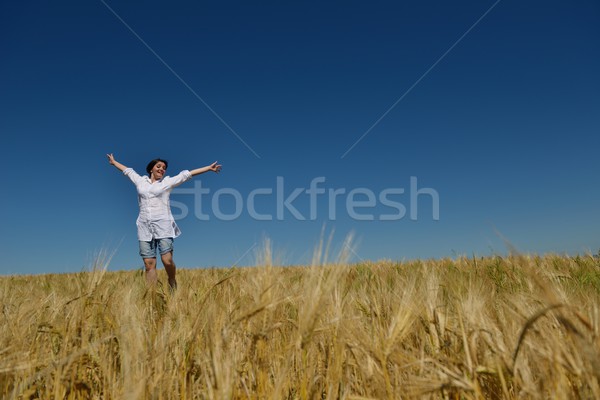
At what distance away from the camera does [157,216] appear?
19.4ft

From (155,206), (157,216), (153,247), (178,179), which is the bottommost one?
(153,247)

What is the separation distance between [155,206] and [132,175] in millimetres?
705

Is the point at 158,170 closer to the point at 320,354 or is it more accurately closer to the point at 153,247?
the point at 153,247

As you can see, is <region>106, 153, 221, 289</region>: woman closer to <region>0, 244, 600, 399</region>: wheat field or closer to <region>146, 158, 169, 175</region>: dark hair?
Answer: <region>146, 158, 169, 175</region>: dark hair

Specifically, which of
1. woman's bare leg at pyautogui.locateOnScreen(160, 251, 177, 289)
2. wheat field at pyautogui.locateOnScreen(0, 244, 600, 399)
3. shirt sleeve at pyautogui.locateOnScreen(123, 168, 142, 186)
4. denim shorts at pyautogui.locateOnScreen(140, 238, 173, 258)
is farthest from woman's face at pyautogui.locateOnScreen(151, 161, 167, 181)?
wheat field at pyautogui.locateOnScreen(0, 244, 600, 399)

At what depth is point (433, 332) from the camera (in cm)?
171

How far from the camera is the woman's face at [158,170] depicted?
6.11 m

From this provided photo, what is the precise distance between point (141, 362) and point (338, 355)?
0.77m

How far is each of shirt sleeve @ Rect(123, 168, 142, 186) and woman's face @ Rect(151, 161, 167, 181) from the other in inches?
9.6

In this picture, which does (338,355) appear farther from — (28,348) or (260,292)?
(28,348)

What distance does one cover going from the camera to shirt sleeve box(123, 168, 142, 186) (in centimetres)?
612

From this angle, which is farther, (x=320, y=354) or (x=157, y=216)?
(x=157, y=216)

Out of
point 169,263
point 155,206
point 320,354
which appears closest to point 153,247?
point 169,263

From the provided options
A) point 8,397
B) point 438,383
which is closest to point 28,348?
point 8,397
